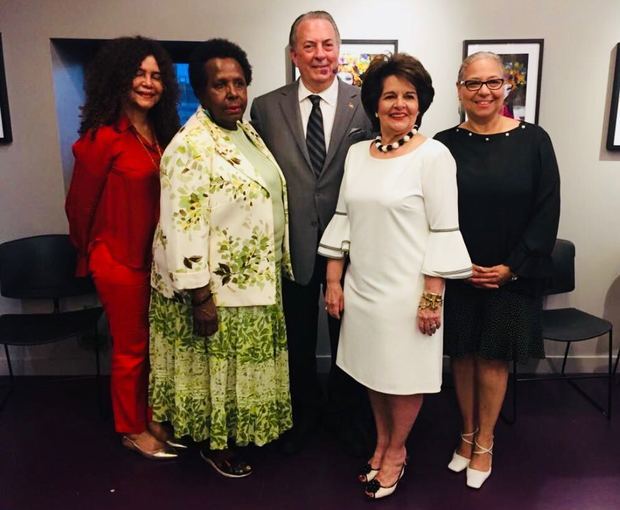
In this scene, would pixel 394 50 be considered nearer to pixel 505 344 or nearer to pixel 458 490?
pixel 505 344

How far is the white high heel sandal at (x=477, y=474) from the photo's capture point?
6.97ft

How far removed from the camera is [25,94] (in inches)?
111

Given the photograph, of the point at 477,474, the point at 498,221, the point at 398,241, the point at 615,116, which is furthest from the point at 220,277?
the point at 615,116

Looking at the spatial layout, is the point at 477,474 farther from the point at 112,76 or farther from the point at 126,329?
the point at 112,76

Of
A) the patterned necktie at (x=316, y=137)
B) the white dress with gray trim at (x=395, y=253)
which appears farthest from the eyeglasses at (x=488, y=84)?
the patterned necktie at (x=316, y=137)

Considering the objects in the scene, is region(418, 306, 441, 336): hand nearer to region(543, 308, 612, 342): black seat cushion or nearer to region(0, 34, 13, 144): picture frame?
region(543, 308, 612, 342): black seat cushion

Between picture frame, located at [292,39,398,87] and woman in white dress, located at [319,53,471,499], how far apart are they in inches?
37.7

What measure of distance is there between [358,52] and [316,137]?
0.88 metres

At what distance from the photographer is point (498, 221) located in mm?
1925

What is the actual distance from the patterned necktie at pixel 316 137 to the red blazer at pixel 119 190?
641 mm

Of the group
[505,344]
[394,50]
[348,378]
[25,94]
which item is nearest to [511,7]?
[394,50]

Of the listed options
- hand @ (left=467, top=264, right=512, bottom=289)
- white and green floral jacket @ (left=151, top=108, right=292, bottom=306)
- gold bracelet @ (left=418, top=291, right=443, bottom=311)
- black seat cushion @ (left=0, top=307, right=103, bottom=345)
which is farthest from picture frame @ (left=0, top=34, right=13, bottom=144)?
hand @ (left=467, top=264, right=512, bottom=289)

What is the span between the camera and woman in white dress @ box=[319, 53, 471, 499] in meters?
1.77

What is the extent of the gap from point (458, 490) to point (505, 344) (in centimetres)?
65
